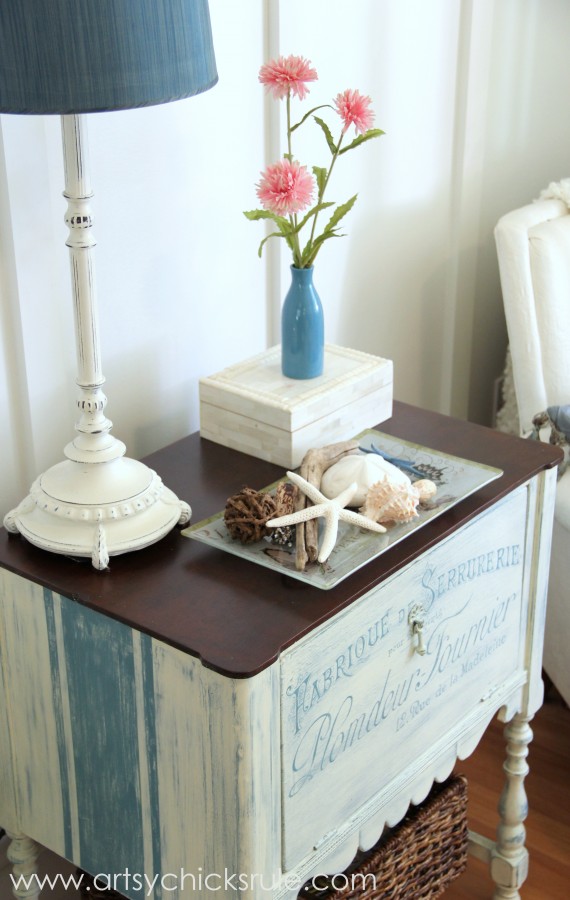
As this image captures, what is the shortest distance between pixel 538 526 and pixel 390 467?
0.28 m

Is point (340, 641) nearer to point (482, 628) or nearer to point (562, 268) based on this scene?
point (482, 628)

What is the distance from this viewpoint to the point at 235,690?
106 centimetres

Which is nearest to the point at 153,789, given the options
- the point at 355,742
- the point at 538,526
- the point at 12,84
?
the point at 355,742

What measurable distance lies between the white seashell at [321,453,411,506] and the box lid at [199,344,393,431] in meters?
0.11

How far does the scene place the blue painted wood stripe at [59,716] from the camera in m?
1.21

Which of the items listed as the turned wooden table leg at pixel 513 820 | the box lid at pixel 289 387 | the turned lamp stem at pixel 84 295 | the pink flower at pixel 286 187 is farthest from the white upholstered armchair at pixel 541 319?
the turned lamp stem at pixel 84 295

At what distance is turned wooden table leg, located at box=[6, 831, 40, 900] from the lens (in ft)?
4.57

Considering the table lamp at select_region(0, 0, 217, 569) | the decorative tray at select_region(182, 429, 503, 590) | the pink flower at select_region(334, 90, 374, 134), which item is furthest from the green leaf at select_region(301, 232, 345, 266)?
the table lamp at select_region(0, 0, 217, 569)

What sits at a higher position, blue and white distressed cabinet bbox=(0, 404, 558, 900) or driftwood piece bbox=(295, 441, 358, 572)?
driftwood piece bbox=(295, 441, 358, 572)

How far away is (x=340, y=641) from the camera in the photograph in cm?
118

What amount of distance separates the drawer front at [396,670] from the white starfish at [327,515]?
0.07m

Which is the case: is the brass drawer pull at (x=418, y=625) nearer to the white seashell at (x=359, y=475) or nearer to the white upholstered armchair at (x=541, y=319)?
the white seashell at (x=359, y=475)

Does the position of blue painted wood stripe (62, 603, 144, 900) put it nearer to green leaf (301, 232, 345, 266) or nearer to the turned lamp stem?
the turned lamp stem

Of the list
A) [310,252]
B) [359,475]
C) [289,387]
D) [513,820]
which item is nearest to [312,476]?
[359,475]
